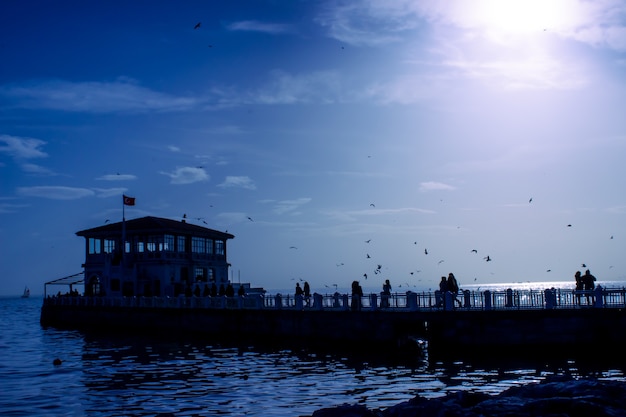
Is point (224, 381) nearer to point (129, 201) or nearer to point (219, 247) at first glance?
point (129, 201)

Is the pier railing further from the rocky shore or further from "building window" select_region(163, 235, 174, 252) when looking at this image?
the rocky shore

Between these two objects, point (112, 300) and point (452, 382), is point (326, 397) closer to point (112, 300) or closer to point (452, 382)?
point (452, 382)

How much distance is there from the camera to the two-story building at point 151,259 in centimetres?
5444

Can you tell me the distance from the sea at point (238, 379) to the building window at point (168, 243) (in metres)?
20.0

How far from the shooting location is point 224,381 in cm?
2456

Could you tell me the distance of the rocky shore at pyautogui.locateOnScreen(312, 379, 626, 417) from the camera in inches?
551

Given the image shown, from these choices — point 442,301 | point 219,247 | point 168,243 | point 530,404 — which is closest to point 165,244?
point 168,243

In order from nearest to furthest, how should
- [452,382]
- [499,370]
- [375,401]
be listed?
[375,401]
[452,382]
[499,370]

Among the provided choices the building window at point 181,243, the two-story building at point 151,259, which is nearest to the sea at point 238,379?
the two-story building at point 151,259

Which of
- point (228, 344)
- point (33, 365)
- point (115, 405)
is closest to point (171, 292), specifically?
point (228, 344)

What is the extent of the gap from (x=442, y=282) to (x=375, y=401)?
15.1 m

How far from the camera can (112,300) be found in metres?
51.4

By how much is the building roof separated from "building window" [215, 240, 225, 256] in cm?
76

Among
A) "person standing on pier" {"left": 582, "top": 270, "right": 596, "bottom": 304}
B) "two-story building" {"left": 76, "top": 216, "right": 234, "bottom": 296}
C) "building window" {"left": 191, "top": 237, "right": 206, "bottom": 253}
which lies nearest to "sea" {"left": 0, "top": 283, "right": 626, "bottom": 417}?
"person standing on pier" {"left": 582, "top": 270, "right": 596, "bottom": 304}
